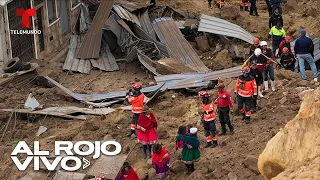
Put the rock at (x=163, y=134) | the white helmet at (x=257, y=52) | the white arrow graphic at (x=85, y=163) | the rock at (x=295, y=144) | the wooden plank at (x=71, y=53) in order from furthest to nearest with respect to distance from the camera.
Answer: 1. the wooden plank at (x=71, y=53)
2. the white helmet at (x=257, y=52)
3. the rock at (x=163, y=134)
4. the white arrow graphic at (x=85, y=163)
5. the rock at (x=295, y=144)

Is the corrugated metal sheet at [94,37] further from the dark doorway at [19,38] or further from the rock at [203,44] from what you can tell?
the rock at [203,44]

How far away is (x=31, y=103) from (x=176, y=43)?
20.6 feet

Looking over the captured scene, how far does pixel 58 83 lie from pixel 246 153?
8206 mm

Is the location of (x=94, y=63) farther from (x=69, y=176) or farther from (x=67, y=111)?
(x=69, y=176)

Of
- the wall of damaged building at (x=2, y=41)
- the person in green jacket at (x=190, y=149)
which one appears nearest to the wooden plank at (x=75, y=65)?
the wall of damaged building at (x=2, y=41)

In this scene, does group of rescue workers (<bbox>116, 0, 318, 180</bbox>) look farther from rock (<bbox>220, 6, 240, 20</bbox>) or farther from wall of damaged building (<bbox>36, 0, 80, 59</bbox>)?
wall of damaged building (<bbox>36, 0, 80, 59</bbox>)

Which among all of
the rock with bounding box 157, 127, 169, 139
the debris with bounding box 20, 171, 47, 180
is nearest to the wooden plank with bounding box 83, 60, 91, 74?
the rock with bounding box 157, 127, 169, 139

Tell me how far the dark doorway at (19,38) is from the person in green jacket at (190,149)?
9.97 m

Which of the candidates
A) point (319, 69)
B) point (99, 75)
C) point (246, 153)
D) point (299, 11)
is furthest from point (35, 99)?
point (299, 11)

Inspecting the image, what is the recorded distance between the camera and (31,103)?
16953 millimetres

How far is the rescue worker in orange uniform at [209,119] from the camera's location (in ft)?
42.2

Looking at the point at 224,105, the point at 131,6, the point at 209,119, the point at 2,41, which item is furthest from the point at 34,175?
the point at 131,6

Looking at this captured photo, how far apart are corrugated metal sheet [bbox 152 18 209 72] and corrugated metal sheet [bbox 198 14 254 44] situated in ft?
3.01

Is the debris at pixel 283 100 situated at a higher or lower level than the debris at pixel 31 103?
higher
